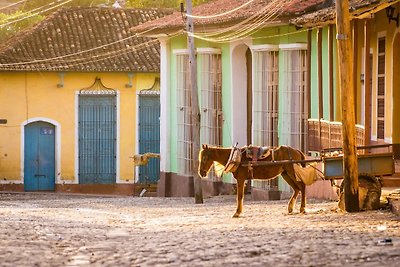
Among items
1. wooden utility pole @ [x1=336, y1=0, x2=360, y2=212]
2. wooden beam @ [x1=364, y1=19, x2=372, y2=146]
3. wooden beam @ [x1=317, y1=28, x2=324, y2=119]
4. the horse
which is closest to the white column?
wooden beam @ [x1=317, y1=28, x2=324, y2=119]

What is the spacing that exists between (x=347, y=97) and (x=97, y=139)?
925 inches

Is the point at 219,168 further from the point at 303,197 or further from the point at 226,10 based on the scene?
the point at 226,10

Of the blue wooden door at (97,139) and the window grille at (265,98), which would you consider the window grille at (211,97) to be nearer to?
the window grille at (265,98)

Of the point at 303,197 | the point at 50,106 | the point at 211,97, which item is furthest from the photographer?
the point at 50,106

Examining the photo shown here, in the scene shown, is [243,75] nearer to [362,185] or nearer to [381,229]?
[362,185]

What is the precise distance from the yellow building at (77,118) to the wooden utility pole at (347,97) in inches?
874

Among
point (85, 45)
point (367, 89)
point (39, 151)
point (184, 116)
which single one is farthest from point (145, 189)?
point (367, 89)

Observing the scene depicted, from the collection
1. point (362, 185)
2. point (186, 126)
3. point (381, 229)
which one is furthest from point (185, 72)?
point (381, 229)

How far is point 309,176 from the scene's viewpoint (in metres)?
19.5

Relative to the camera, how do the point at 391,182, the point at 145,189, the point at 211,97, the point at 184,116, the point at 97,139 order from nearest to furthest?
the point at 391,182, the point at 211,97, the point at 184,116, the point at 145,189, the point at 97,139

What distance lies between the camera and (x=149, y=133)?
40500 millimetres

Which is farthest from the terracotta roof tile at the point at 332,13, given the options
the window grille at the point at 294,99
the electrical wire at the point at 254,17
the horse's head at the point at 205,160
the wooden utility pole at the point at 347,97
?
the horse's head at the point at 205,160

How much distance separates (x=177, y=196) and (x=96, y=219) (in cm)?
1197

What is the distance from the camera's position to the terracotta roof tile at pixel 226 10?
25.3 meters
